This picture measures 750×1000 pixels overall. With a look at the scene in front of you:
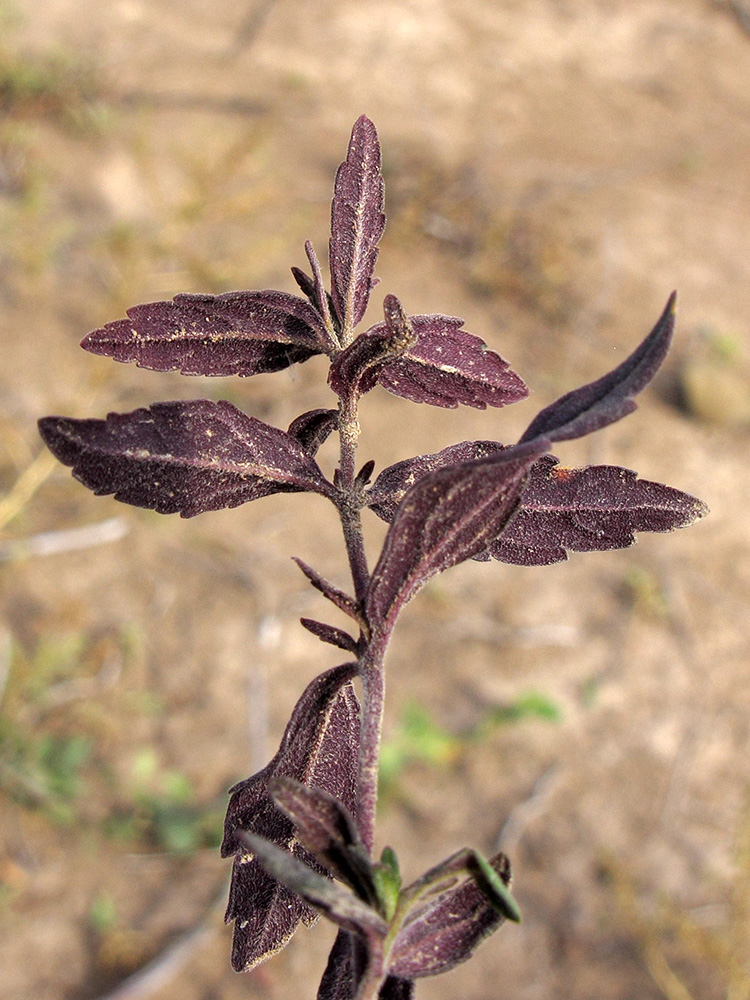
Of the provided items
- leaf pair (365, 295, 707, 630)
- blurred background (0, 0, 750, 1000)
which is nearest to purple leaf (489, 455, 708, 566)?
leaf pair (365, 295, 707, 630)

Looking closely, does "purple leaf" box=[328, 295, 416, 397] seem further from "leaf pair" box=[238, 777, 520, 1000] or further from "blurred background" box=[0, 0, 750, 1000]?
"blurred background" box=[0, 0, 750, 1000]

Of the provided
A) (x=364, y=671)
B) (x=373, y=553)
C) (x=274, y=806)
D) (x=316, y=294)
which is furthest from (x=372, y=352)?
(x=373, y=553)

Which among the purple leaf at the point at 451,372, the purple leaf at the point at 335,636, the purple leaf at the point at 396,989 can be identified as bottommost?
the purple leaf at the point at 396,989

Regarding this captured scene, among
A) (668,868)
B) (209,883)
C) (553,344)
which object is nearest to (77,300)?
(553,344)

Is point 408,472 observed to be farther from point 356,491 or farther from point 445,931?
point 445,931

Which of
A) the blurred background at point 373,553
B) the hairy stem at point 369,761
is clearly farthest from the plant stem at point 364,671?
the blurred background at point 373,553

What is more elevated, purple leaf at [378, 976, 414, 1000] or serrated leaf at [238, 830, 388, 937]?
serrated leaf at [238, 830, 388, 937]

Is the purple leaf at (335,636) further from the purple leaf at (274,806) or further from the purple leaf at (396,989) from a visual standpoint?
the purple leaf at (396,989)
